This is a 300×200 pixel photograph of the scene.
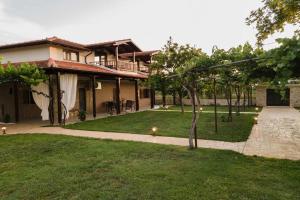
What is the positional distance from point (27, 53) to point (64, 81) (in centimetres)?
527

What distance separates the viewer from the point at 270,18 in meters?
13.2

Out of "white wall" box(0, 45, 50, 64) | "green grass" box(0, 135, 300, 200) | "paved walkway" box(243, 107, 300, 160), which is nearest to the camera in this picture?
"green grass" box(0, 135, 300, 200)

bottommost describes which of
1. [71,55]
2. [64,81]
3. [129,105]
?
[129,105]

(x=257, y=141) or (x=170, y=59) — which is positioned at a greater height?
(x=170, y=59)

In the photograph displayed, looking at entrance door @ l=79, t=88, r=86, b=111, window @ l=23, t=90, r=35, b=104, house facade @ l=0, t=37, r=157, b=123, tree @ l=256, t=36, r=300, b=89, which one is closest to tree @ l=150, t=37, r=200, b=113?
house facade @ l=0, t=37, r=157, b=123

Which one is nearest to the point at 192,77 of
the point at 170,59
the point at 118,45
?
the point at 170,59

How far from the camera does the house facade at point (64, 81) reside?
13508 mm

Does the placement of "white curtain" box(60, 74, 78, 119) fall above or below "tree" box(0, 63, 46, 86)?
below

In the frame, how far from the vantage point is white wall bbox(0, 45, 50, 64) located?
16250 millimetres

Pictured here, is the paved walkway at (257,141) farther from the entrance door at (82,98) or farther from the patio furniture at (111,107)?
the entrance door at (82,98)

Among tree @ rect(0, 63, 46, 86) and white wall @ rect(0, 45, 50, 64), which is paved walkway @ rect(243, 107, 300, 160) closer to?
tree @ rect(0, 63, 46, 86)

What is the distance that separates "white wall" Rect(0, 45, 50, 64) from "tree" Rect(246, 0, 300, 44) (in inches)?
494

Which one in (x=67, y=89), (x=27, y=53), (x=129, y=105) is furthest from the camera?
(x=129, y=105)

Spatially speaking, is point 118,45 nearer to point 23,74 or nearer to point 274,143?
point 23,74
